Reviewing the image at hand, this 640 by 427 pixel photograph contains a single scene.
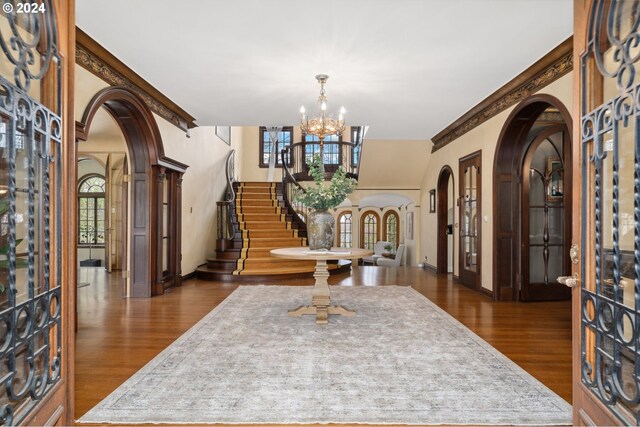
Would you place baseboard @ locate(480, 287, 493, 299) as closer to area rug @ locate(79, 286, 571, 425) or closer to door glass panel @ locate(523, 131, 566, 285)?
door glass panel @ locate(523, 131, 566, 285)

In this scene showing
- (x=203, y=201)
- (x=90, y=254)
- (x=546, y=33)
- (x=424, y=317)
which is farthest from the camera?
(x=90, y=254)

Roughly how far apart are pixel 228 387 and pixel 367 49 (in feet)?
10.6

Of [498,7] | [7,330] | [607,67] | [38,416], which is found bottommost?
[38,416]

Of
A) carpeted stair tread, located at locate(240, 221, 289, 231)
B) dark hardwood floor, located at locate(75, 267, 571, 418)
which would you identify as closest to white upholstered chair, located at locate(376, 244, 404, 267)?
carpeted stair tread, located at locate(240, 221, 289, 231)

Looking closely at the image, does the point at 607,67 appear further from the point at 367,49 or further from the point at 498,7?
the point at 367,49

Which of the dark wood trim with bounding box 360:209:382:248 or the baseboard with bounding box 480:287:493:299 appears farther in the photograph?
the dark wood trim with bounding box 360:209:382:248

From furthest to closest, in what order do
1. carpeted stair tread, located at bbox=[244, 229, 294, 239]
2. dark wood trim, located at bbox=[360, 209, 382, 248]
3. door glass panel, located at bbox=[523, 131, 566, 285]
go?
1. dark wood trim, located at bbox=[360, 209, 382, 248]
2. carpeted stair tread, located at bbox=[244, 229, 294, 239]
3. door glass panel, located at bbox=[523, 131, 566, 285]

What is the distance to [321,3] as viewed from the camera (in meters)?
3.13

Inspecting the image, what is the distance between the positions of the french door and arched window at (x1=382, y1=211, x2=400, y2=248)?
14.5 metres

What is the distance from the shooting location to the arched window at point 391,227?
53.5ft

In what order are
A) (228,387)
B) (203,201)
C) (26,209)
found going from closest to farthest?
(26,209), (228,387), (203,201)

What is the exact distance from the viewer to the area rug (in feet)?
7.18

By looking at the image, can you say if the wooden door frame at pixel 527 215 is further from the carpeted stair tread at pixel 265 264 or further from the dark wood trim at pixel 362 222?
the dark wood trim at pixel 362 222

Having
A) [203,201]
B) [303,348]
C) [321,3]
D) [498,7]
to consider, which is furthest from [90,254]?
[498,7]
